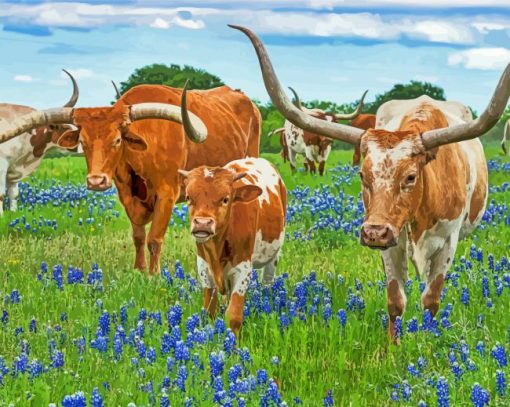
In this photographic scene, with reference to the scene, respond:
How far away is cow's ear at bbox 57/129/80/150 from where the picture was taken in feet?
27.2

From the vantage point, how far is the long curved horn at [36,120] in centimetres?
873

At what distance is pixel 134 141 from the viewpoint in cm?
839

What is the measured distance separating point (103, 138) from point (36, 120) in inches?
46.3

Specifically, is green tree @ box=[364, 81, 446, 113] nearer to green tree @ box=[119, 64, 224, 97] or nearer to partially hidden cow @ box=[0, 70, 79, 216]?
green tree @ box=[119, 64, 224, 97]

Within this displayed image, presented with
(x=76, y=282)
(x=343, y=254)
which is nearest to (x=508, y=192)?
(x=343, y=254)

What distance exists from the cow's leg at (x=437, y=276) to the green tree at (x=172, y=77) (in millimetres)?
36910

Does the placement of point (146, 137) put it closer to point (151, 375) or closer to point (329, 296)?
point (329, 296)

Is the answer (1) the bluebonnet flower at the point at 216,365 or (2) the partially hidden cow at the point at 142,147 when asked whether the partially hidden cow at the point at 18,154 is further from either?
(1) the bluebonnet flower at the point at 216,365

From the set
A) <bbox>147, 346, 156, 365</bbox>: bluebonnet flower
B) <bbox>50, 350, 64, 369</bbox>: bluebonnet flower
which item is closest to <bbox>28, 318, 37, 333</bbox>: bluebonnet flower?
<bbox>50, 350, 64, 369</bbox>: bluebonnet flower

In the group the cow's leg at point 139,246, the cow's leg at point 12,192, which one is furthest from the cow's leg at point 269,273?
the cow's leg at point 12,192

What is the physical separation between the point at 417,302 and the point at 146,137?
3498 millimetres

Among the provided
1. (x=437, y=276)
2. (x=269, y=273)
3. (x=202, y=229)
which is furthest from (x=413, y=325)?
(x=269, y=273)

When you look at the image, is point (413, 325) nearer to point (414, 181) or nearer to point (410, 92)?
point (414, 181)

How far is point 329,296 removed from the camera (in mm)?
6887
